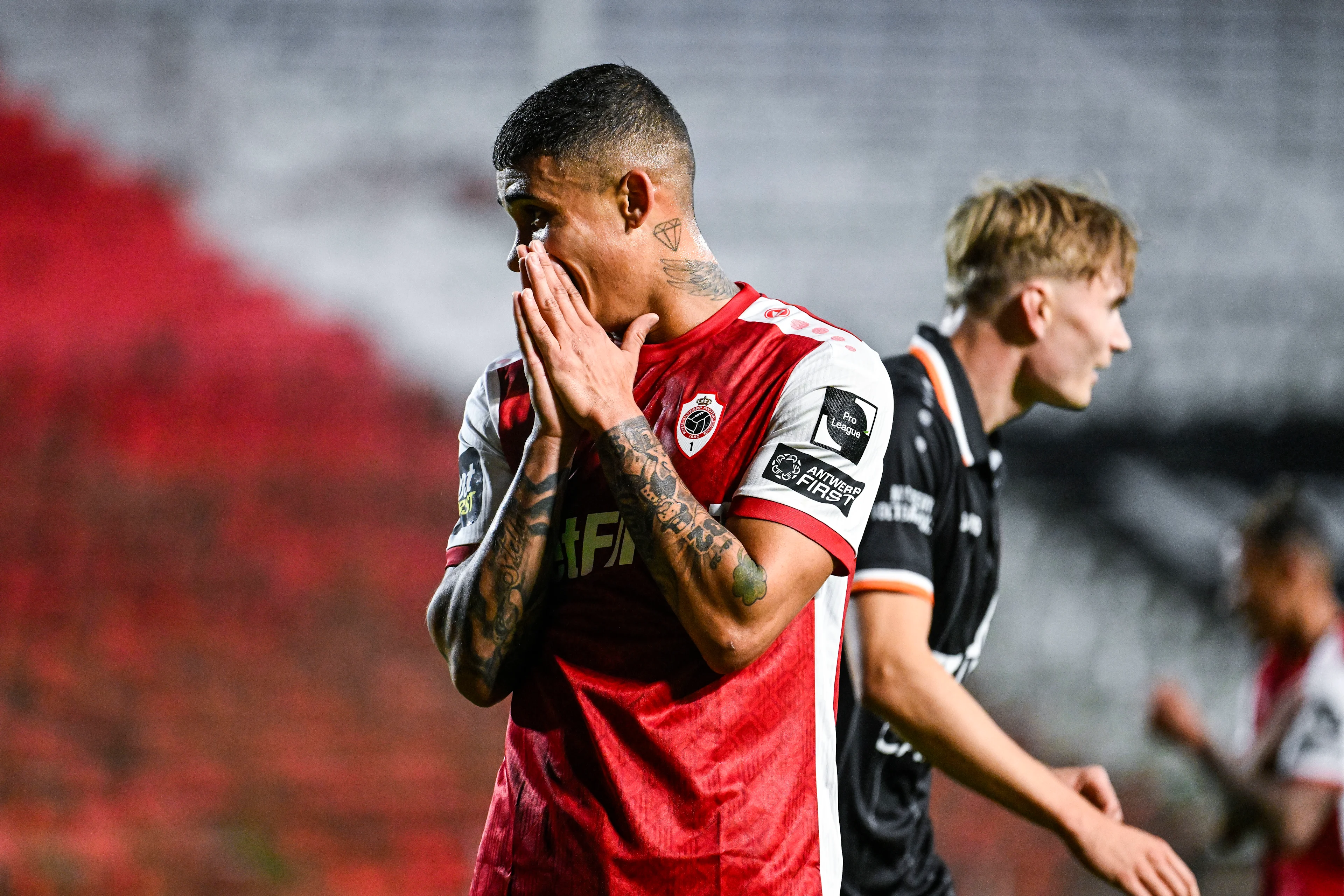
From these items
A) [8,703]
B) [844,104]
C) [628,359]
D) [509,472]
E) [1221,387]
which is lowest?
[8,703]

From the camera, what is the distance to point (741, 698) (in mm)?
1429

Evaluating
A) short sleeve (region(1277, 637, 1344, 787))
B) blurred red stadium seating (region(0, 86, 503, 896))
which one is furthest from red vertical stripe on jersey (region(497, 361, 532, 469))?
blurred red stadium seating (region(0, 86, 503, 896))

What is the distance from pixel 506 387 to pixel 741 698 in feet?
1.78

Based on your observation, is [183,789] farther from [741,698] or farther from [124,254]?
[741,698]

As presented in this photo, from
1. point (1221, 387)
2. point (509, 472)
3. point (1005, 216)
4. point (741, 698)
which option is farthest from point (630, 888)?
point (1221, 387)

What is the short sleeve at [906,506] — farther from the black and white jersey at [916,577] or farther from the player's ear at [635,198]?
the player's ear at [635,198]

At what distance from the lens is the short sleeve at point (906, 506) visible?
1937mm

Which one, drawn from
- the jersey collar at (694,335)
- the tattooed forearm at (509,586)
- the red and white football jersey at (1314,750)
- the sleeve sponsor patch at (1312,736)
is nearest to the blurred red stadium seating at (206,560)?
the red and white football jersey at (1314,750)

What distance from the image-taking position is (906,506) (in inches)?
78.9

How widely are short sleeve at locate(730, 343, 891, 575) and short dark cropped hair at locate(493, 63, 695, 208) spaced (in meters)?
0.31

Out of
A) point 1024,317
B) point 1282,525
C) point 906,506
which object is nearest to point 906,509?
point 906,506

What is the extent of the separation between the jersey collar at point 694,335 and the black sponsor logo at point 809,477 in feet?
0.69

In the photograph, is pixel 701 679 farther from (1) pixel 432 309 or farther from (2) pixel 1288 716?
(1) pixel 432 309

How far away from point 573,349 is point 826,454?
314 millimetres
